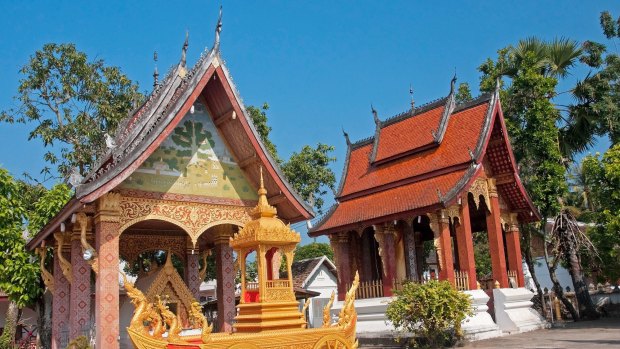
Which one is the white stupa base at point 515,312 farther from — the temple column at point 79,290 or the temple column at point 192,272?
the temple column at point 79,290

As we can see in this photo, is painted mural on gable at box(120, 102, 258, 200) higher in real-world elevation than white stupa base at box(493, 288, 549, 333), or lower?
higher

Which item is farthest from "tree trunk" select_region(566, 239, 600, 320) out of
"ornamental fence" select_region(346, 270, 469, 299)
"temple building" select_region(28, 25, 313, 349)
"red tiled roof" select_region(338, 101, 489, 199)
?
"temple building" select_region(28, 25, 313, 349)

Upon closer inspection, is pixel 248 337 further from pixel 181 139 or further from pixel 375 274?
pixel 375 274

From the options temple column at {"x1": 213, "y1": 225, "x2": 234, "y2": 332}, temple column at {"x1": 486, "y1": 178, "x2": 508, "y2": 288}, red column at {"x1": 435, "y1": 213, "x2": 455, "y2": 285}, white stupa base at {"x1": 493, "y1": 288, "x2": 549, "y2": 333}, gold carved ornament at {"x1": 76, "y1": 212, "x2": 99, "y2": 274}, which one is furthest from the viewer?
temple column at {"x1": 486, "y1": 178, "x2": 508, "y2": 288}

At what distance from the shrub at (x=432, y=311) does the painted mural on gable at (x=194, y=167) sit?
17.5ft

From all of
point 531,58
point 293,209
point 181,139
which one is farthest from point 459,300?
point 531,58

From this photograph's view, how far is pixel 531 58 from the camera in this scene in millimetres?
21141

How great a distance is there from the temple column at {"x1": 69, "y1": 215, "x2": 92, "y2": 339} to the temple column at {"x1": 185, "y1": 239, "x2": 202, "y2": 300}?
8.81 feet

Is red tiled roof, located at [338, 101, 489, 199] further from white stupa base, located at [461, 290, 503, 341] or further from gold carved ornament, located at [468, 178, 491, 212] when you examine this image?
white stupa base, located at [461, 290, 503, 341]

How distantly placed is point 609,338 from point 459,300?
3.68 m

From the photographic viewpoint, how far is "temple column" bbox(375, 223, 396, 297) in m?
17.5

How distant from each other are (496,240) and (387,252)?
12.2 ft

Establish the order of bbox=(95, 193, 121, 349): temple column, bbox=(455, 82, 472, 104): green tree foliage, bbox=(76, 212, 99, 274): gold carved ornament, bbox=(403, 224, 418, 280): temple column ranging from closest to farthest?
1. bbox=(95, 193, 121, 349): temple column
2. bbox=(76, 212, 99, 274): gold carved ornament
3. bbox=(403, 224, 418, 280): temple column
4. bbox=(455, 82, 472, 104): green tree foliage

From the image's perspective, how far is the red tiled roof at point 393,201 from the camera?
16812 mm
